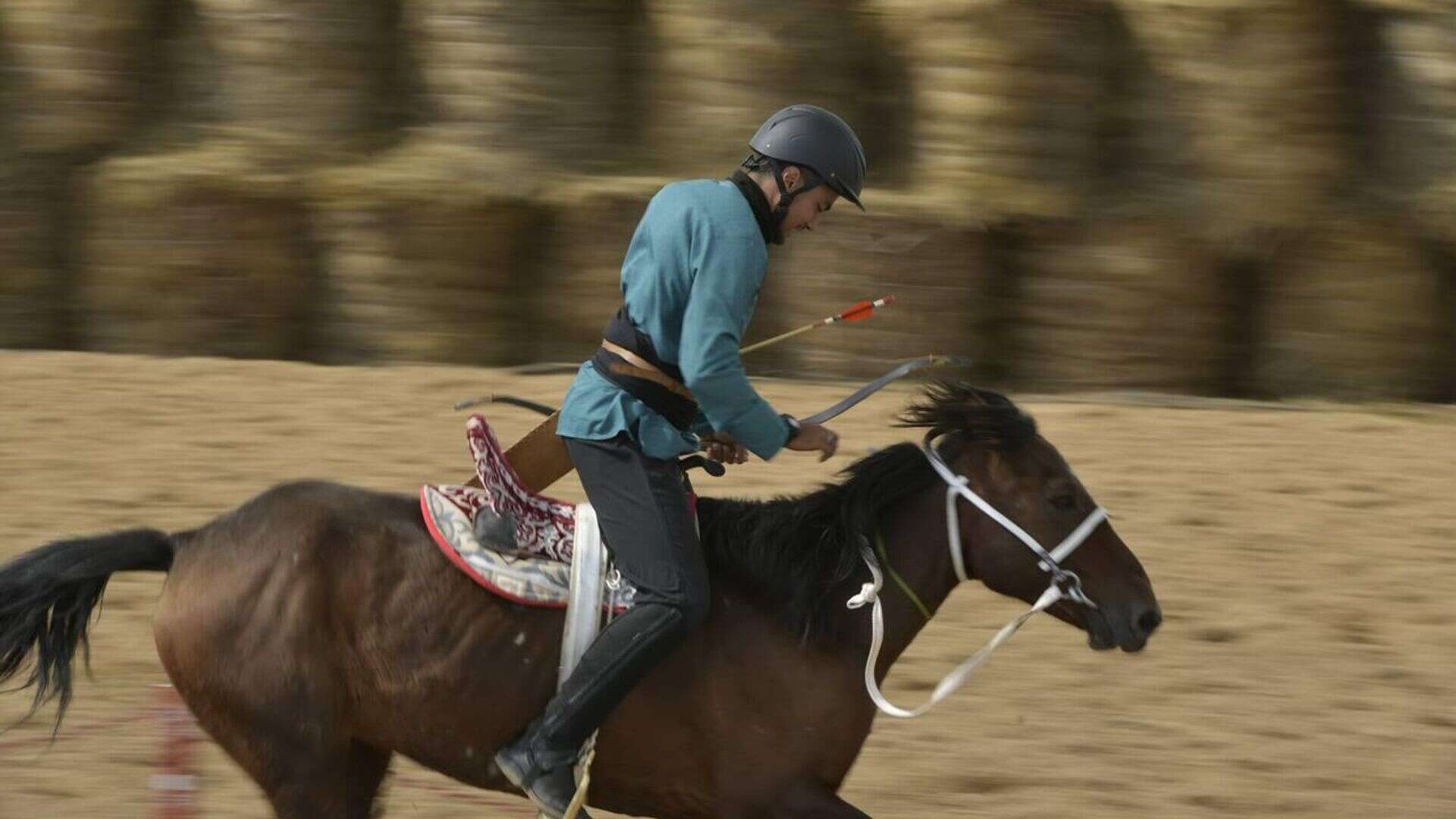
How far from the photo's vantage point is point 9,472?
793cm

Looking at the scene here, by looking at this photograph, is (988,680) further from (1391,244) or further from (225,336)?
(225,336)

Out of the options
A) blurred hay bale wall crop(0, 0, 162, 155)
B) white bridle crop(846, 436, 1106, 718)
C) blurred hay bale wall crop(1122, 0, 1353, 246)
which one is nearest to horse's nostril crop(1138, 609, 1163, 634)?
white bridle crop(846, 436, 1106, 718)

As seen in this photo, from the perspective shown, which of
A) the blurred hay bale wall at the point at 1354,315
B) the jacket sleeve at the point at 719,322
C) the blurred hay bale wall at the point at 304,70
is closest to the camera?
the jacket sleeve at the point at 719,322

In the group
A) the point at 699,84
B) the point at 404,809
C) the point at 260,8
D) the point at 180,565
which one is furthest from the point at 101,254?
the point at 180,565

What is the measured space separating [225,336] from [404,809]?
4.49 m

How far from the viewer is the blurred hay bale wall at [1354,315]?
8805mm

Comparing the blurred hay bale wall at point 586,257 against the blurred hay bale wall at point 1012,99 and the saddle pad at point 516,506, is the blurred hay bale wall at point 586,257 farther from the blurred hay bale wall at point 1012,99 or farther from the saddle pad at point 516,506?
the saddle pad at point 516,506

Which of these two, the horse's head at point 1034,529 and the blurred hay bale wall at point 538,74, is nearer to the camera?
the horse's head at point 1034,529

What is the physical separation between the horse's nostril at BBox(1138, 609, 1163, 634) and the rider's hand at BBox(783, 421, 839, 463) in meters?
0.87

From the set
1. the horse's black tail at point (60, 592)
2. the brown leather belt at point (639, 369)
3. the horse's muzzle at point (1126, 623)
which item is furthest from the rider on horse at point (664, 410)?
the horse's black tail at point (60, 592)

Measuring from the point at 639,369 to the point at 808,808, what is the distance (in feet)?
3.59

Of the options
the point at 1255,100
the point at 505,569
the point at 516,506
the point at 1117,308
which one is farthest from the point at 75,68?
the point at 505,569

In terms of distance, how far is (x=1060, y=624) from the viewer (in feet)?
23.5

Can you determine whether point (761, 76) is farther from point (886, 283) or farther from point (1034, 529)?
point (1034, 529)
